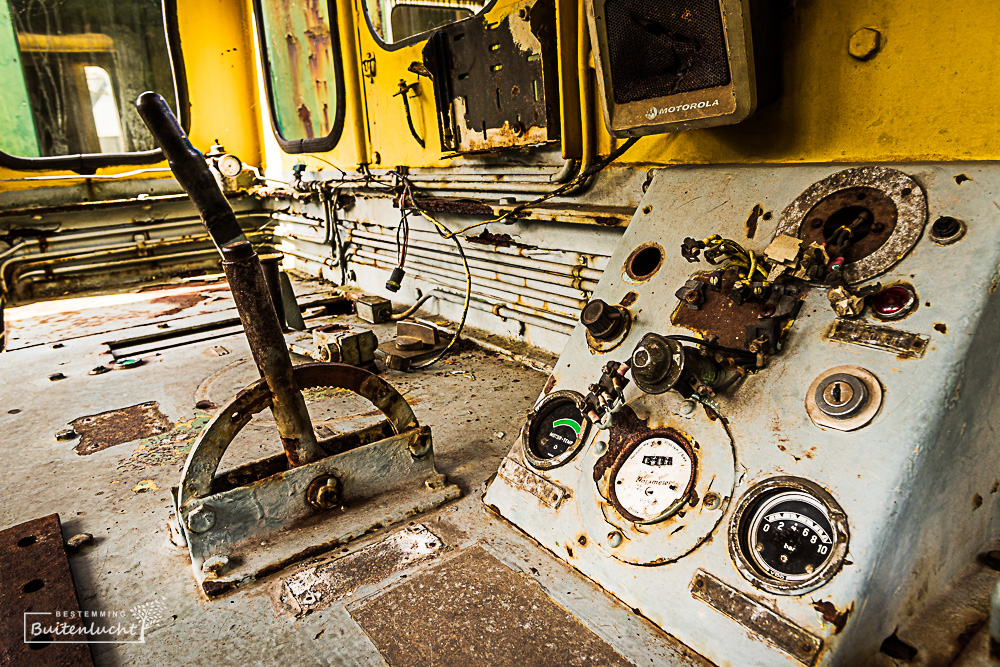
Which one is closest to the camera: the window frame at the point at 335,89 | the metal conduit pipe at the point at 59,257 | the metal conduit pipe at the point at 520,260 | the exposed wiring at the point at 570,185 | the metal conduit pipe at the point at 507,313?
the exposed wiring at the point at 570,185

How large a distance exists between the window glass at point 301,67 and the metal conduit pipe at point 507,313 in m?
1.70

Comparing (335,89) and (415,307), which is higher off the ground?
(335,89)

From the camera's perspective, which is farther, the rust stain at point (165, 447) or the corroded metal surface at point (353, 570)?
the rust stain at point (165, 447)

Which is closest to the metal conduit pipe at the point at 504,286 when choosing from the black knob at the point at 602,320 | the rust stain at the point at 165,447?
the black knob at the point at 602,320

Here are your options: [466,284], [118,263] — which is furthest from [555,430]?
[118,263]

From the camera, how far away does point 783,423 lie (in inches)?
54.2

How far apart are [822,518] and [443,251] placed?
2.77 meters

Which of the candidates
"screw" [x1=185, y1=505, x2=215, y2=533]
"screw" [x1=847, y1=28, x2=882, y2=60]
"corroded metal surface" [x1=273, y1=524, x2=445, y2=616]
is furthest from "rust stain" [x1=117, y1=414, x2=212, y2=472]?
"screw" [x1=847, y1=28, x2=882, y2=60]

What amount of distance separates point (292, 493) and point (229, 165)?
4.42 metres

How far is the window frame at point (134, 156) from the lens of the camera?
16.6 ft

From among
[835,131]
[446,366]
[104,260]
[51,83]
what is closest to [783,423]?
[835,131]

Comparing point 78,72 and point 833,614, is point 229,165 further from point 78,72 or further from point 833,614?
point 833,614

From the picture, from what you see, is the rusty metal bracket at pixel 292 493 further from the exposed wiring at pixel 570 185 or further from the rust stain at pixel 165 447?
the exposed wiring at pixel 570 185

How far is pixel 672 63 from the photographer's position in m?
1.77
